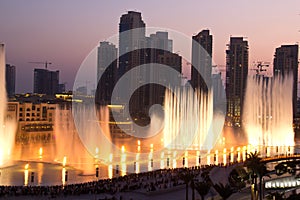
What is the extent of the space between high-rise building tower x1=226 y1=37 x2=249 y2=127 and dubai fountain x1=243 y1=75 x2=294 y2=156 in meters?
46.6

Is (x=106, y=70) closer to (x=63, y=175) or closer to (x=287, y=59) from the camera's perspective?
(x=287, y=59)

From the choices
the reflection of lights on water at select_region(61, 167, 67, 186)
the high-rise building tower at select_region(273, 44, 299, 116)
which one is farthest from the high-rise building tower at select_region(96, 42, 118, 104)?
the reflection of lights on water at select_region(61, 167, 67, 186)

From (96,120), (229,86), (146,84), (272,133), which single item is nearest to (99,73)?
(146,84)

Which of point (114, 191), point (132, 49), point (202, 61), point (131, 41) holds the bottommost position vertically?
point (114, 191)

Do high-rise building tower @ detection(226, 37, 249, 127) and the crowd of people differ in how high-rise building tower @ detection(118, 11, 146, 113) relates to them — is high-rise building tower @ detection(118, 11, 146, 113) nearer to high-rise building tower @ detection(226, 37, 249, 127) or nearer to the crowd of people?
high-rise building tower @ detection(226, 37, 249, 127)

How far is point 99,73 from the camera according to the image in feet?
436

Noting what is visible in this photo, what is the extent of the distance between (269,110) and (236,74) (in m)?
54.8

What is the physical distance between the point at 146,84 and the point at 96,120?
4280 cm

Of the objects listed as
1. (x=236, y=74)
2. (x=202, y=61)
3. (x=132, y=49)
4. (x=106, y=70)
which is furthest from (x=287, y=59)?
(x=106, y=70)

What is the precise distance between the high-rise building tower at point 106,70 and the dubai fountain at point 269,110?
7432 cm

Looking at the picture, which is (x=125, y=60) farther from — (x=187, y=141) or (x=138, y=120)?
(x=187, y=141)

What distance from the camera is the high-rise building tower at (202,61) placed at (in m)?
108

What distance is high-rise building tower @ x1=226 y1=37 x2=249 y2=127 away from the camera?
4155 inches

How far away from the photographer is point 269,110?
179ft
